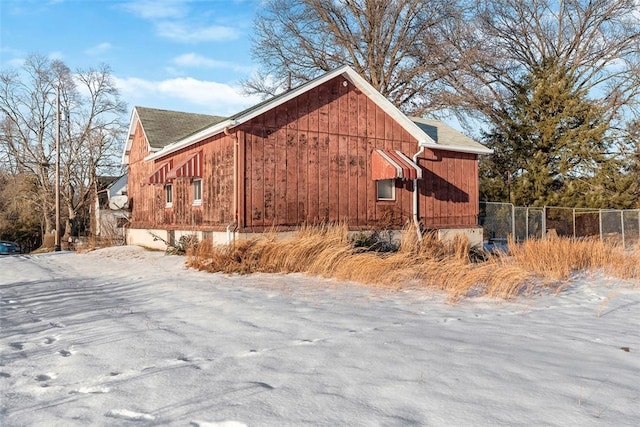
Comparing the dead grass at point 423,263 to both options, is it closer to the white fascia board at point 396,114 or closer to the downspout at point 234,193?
the downspout at point 234,193

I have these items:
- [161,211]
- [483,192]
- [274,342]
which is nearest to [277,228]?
[161,211]

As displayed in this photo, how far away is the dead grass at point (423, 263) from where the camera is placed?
8.14 metres

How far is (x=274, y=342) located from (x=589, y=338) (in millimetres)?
3272

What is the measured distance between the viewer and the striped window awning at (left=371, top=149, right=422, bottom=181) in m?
13.9

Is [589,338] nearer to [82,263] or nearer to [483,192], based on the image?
[82,263]

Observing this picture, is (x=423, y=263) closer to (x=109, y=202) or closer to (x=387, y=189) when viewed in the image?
(x=387, y=189)

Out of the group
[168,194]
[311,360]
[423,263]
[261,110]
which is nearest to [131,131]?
[168,194]

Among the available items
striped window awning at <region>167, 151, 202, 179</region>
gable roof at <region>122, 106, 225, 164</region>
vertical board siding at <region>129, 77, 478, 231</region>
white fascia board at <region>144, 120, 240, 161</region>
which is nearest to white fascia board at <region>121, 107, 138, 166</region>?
gable roof at <region>122, 106, 225, 164</region>

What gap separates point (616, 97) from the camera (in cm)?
2614

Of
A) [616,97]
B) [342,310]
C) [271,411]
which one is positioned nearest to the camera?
[271,411]

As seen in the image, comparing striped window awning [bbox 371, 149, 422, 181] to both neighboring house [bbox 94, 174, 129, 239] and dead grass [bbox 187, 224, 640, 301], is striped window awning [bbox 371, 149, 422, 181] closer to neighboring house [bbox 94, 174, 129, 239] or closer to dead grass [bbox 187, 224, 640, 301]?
dead grass [bbox 187, 224, 640, 301]

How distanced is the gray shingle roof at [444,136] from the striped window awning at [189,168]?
7483mm

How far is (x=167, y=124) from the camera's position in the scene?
2059 cm

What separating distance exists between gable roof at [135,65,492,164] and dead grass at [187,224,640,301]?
3084 mm
